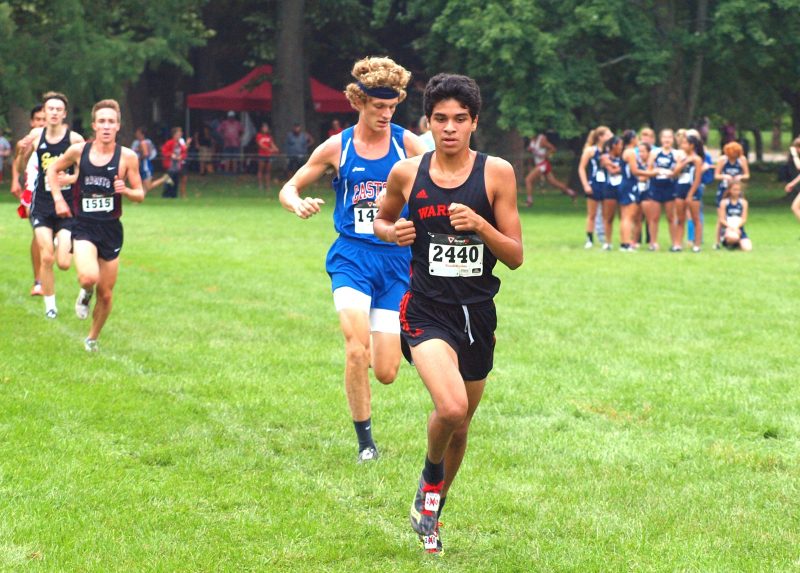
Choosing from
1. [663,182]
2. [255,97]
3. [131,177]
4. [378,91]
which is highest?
[378,91]

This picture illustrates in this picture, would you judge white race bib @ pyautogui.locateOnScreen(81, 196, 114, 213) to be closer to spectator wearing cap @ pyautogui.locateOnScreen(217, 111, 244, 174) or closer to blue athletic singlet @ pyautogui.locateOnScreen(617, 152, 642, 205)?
blue athletic singlet @ pyautogui.locateOnScreen(617, 152, 642, 205)

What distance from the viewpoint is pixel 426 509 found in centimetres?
620

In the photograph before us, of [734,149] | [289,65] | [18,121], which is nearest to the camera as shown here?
[734,149]

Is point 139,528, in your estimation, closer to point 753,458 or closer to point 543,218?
point 753,458

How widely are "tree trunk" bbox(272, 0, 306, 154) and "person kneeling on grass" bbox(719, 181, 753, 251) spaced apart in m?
20.9

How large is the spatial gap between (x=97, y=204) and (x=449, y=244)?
6.00 meters

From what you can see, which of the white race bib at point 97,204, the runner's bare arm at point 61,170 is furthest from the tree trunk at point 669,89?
the white race bib at point 97,204

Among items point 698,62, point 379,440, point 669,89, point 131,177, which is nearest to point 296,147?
point 669,89

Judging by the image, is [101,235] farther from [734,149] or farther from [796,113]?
[796,113]

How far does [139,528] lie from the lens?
646cm

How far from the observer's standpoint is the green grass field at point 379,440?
20.6 feet

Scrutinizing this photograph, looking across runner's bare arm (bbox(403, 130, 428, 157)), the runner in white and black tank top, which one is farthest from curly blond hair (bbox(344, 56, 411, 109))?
the runner in white and black tank top

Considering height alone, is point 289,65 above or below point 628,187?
above

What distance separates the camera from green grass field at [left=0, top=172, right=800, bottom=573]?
627 cm
